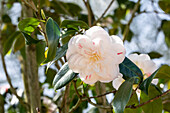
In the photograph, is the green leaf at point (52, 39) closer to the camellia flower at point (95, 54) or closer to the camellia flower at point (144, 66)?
the camellia flower at point (95, 54)

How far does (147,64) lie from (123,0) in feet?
2.52

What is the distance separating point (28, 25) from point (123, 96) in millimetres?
265

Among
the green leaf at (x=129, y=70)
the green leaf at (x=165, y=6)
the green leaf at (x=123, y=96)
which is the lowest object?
the green leaf at (x=165, y=6)

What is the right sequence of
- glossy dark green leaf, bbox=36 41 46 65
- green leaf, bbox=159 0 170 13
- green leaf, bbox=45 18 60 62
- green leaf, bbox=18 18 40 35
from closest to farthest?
green leaf, bbox=45 18 60 62
green leaf, bbox=18 18 40 35
glossy dark green leaf, bbox=36 41 46 65
green leaf, bbox=159 0 170 13

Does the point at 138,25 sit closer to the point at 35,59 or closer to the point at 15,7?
the point at 15,7

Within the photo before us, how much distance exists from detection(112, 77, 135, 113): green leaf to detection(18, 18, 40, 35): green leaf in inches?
9.4

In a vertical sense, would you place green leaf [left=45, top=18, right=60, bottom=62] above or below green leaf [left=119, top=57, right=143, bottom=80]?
above

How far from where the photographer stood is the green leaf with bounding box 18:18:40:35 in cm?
57

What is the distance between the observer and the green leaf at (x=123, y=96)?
0.47 meters

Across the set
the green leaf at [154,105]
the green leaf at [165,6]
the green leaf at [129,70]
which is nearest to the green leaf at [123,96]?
the green leaf at [129,70]

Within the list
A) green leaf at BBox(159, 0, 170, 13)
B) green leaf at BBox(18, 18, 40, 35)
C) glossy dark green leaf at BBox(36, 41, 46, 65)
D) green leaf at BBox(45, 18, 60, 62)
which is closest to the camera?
green leaf at BBox(45, 18, 60, 62)

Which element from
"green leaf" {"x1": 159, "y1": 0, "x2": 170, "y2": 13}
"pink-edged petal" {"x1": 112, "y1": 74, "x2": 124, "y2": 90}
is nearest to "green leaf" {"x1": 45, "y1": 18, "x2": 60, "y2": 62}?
"pink-edged petal" {"x1": 112, "y1": 74, "x2": 124, "y2": 90}

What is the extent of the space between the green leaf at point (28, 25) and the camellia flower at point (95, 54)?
0.41 feet

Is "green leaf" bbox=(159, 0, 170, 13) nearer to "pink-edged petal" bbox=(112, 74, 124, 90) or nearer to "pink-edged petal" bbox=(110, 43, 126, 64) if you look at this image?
"pink-edged petal" bbox=(112, 74, 124, 90)
